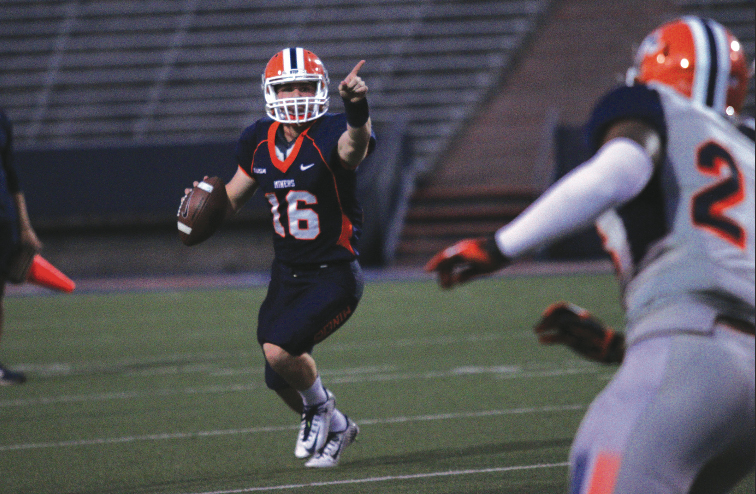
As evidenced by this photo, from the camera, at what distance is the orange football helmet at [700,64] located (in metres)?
2.41

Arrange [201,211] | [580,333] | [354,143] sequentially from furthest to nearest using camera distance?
[201,211] < [354,143] < [580,333]

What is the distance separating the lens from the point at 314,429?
14.5ft

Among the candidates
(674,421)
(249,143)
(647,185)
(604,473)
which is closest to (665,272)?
(647,185)

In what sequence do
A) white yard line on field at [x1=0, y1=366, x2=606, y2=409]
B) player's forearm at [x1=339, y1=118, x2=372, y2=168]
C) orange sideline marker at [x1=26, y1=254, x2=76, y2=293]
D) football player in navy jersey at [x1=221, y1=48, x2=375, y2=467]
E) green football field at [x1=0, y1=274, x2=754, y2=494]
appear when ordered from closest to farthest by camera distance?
player's forearm at [x1=339, y1=118, x2=372, y2=168], green football field at [x1=0, y1=274, x2=754, y2=494], football player in navy jersey at [x1=221, y1=48, x2=375, y2=467], white yard line on field at [x1=0, y1=366, x2=606, y2=409], orange sideline marker at [x1=26, y1=254, x2=76, y2=293]

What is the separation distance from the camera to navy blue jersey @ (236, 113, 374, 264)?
4.38 meters

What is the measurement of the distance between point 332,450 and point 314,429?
118 millimetres

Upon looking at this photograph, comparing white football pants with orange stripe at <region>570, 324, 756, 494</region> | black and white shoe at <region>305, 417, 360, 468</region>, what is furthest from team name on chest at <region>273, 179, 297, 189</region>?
white football pants with orange stripe at <region>570, 324, 756, 494</region>

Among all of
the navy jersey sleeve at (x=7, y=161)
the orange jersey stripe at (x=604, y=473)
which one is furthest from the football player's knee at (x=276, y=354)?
the navy jersey sleeve at (x=7, y=161)

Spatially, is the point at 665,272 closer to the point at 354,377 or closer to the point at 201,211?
the point at 201,211

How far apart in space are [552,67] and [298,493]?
14.8 metres

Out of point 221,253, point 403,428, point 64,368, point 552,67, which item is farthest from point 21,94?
point 403,428

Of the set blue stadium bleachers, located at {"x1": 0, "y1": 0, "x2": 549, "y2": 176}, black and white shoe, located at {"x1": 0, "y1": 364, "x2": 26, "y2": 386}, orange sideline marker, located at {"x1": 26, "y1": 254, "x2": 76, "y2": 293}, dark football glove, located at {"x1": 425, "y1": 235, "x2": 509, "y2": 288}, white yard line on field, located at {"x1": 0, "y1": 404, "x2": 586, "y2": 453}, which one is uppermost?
dark football glove, located at {"x1": 425, "y1": 235, "x2": 509, "y2": 288}

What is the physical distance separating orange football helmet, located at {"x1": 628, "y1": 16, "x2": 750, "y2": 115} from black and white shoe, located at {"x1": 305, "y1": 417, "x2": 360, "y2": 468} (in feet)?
8.08

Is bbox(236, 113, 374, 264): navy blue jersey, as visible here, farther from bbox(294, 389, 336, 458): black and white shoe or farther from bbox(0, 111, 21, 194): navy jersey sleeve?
bbox(0, 111, 21, 194): navy jersey sleeve
